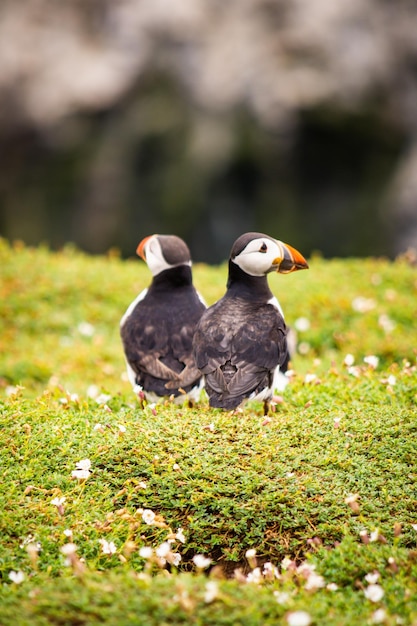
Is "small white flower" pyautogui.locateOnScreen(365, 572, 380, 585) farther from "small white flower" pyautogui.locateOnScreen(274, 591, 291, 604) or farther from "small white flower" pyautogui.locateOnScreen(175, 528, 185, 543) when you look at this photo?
"small white flower" pyautogui.locateOnScreen(175, 528, 185, 543)

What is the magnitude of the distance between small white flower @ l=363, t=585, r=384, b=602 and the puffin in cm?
214

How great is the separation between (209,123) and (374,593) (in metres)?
17.3

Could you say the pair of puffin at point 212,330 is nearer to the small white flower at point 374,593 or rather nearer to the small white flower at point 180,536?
the small white flower at point 180,536

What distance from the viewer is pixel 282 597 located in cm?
334

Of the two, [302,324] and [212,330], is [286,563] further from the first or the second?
[302,324]

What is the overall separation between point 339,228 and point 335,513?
52.7ft

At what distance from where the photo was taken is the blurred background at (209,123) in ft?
61.5

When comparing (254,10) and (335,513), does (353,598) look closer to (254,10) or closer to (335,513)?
(335,513)

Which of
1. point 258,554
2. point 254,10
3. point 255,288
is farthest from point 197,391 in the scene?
point 254,10

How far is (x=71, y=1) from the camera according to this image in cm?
1973

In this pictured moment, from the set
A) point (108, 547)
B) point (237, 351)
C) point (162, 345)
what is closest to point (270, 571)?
point (108, 547)

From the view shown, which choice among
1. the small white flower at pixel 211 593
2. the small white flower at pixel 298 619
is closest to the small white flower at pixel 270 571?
the small white flower at pixel 211 593

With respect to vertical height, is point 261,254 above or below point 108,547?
above

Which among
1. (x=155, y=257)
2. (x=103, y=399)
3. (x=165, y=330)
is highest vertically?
(x=155, y=257)
